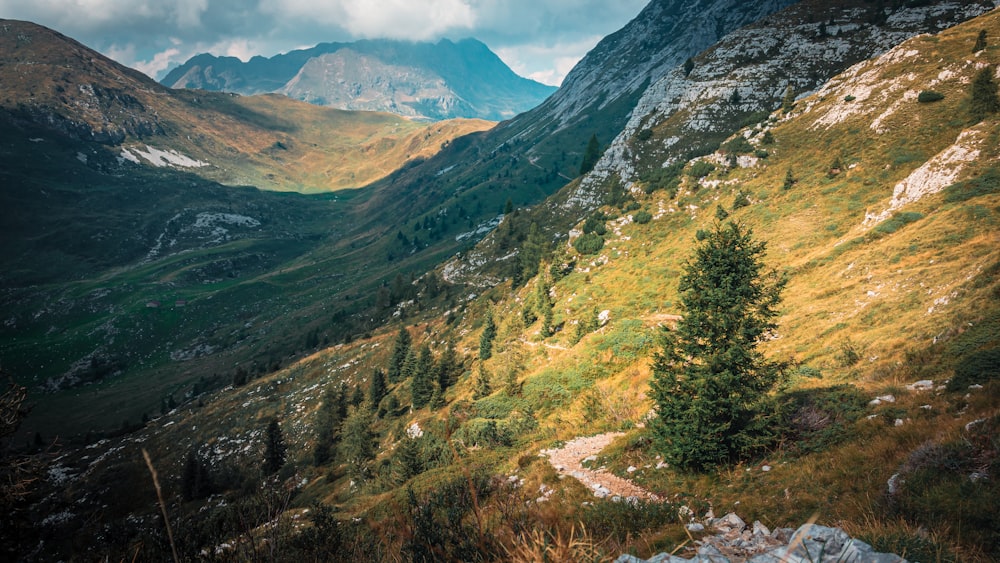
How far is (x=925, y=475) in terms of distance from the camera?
761 centimetres

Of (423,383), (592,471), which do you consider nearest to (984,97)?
(592,471)

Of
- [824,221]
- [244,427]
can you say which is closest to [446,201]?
[244,427]

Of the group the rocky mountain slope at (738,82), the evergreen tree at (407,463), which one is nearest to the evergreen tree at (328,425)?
the evergreen tree at (407,463)

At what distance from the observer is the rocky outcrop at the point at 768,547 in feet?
14.2

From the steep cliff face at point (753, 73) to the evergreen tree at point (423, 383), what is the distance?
42740 millimetres

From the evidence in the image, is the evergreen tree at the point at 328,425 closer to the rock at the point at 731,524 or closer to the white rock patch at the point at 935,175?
the rock at the point at 731,524

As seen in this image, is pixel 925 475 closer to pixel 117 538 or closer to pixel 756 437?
pixel 756 437

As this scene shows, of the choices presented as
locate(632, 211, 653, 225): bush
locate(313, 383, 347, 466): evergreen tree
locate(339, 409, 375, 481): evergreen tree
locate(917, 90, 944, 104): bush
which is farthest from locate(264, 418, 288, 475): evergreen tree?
locate(917, 90, 944, 104): bush

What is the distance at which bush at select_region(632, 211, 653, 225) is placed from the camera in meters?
48.1

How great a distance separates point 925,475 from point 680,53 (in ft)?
595

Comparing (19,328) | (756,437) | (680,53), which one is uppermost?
A: (680,53)

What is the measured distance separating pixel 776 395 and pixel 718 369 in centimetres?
543

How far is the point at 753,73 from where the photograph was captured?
6612 cm

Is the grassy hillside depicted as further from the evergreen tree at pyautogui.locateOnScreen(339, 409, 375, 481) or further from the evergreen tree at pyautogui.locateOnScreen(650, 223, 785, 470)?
the evergreen tree at pyautogui.locateOnScreen(650, 223, 785, 470)
